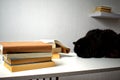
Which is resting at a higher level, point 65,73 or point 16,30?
point 16,30

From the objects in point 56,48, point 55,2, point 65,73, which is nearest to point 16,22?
point 55,2

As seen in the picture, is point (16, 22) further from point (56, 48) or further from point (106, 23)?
point (106, 23)

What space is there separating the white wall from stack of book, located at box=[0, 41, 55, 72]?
1313mm

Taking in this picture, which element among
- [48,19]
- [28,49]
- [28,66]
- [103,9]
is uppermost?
[103,9]

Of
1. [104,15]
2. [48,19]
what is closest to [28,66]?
[48,19]

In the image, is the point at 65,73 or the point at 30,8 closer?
the point at 65,73

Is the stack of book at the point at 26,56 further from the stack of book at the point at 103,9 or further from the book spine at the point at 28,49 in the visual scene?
the stack of book at the point at 103,9

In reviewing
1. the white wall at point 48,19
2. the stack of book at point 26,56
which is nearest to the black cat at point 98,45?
the stack of book at point 26,56

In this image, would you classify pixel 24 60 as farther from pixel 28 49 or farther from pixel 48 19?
pixel 48 19

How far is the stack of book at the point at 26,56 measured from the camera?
3.01 ft

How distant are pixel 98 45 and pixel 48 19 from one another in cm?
124

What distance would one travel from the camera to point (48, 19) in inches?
95.9

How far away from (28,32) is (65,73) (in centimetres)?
151

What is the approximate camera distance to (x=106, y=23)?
288 cm
